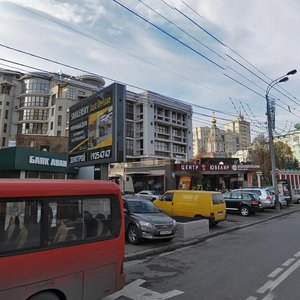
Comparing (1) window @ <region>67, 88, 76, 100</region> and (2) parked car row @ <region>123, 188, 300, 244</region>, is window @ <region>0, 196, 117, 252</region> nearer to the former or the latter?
(2) parked car row @ <region>123, 188, 300, 244</region>

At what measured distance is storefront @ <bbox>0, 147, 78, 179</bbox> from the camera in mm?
22188

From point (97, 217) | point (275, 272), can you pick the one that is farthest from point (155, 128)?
point (97, 217)

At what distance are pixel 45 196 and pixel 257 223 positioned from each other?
53.4 feet

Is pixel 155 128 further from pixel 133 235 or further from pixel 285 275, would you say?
pixel 285 275

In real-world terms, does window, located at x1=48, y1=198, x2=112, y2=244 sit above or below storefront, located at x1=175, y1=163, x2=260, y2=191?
below

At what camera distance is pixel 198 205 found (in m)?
16.1

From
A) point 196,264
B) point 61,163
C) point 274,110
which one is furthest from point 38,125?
point 196,264

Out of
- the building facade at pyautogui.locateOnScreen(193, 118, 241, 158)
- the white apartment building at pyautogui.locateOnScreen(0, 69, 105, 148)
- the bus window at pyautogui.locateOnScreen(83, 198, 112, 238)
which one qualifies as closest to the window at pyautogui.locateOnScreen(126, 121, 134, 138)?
the white apartment building at pyautogui.locateOnScreen(0, 69, 105, 148)

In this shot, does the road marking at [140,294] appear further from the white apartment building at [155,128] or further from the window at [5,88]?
the window at [5,88]

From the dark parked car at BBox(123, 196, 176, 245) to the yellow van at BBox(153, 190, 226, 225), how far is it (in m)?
4.19

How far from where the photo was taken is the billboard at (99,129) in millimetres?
12461

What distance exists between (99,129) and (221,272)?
7.93 m

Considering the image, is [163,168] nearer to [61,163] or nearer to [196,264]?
[61,163]

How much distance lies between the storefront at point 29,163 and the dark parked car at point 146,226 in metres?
12.7
